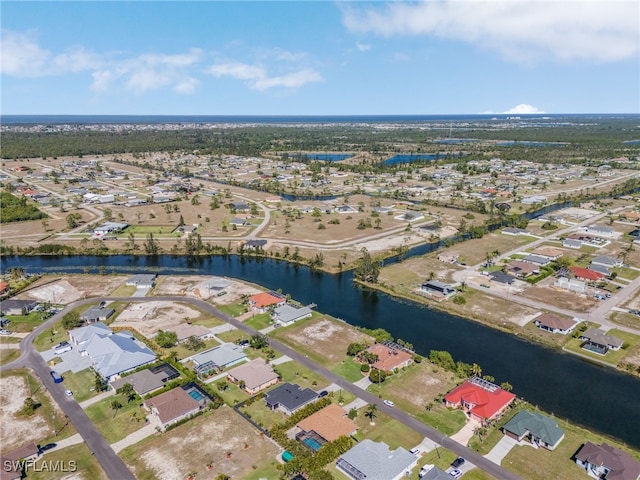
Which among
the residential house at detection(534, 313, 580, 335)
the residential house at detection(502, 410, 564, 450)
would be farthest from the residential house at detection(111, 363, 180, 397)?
the residential house at detection(534, 313, 580, 335)

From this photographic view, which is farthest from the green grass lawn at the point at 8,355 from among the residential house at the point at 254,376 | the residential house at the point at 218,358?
the residential house at the point at 254,376

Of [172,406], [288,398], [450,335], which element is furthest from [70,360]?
[450,335]

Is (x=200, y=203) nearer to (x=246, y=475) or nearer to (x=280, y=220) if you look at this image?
(x=280, y=220)

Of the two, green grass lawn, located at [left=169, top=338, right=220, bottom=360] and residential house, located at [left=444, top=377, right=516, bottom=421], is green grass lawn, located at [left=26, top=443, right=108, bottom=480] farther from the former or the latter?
residential house, located at [left=444, top=377, right=516, bottom=421]

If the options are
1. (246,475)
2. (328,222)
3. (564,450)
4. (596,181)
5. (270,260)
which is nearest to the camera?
(246,475)

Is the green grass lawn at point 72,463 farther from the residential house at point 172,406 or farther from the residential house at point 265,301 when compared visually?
the residential house at point 265,301

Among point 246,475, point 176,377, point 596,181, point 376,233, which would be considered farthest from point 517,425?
point 596,181

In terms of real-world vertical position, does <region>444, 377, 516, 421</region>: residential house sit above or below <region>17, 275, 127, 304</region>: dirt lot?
below
